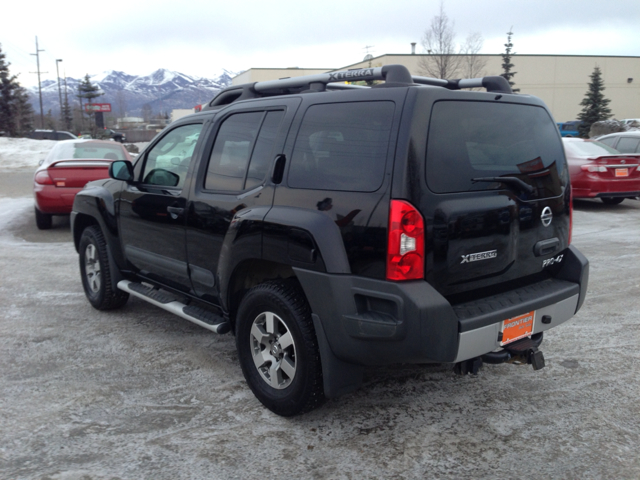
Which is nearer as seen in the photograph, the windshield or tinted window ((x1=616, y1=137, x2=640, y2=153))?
the windshield

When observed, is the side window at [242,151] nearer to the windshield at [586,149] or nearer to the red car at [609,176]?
the red car at [609,176]

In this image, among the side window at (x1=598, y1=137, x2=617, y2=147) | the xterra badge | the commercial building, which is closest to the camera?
the xterra badge

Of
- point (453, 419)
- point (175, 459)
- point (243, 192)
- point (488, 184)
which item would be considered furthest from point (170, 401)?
point (488, 184)

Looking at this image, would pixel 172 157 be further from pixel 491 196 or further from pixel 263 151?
pixel 491 196

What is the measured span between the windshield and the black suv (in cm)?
880

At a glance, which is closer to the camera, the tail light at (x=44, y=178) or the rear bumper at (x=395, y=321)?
the rear bumper at (x=395, y=321)

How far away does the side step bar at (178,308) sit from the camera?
4070mm

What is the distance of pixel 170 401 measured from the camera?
381 cm

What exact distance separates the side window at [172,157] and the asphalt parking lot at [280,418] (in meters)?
1.34

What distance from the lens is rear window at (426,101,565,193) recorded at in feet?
10.1

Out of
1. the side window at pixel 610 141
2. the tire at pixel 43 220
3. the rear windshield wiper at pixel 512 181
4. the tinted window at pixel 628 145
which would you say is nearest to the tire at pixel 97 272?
the rear windshield wiper at pixel 512 181

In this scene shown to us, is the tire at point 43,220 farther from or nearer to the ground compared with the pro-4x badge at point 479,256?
nearer to the ground

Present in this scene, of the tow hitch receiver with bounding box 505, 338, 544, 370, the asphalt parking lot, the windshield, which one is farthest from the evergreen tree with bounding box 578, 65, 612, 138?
the tow hitch receiver with bounding box 505, 338, 544, 370

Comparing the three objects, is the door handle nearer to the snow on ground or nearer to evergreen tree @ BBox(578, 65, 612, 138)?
the snow on ground
